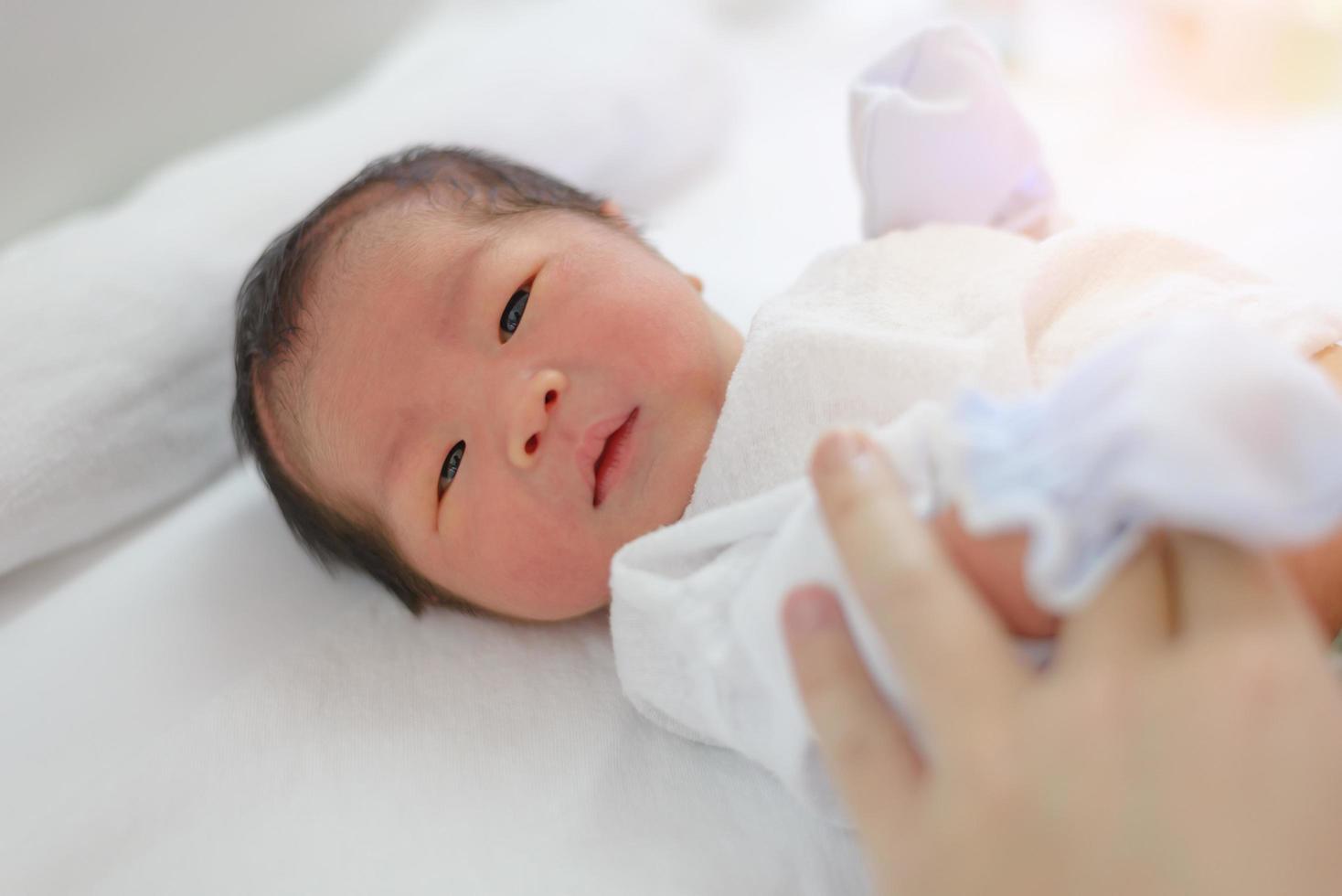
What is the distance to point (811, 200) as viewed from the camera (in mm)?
1709

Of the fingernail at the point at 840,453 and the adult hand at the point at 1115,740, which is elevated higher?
the fingernail at the point at 840,453

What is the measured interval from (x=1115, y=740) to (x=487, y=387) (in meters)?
0.60

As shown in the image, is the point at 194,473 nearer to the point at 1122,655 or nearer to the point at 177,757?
the point at 177,757

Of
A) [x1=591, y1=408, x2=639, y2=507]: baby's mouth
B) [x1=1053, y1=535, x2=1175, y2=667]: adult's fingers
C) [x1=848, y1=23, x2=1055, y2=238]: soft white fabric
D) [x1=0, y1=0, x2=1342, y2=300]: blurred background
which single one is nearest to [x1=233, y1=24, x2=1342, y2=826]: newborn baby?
[x1=591, y1=408, x2=639, y2=507]: baby's mouth

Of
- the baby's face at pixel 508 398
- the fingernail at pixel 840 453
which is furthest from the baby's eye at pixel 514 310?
the fingernail at pixel 840 453

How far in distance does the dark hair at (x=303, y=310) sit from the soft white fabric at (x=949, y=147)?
1.16 ft

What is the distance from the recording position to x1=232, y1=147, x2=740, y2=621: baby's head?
984 mm

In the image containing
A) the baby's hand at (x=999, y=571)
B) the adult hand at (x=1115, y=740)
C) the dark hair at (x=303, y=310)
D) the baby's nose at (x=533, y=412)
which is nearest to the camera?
the adult hand at (x=1115, y=740)

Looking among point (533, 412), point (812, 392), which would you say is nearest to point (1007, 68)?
point (812, 392)

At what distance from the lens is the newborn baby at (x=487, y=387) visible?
0.98 meters

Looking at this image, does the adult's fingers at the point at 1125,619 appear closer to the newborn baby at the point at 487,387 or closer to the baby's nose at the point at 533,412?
the newborn baby at the point at 487,387

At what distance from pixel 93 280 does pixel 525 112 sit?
24.2 inches

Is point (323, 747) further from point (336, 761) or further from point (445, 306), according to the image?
point (445, 306)

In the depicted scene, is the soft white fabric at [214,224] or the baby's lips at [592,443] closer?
the baby's lips at [592,443]
